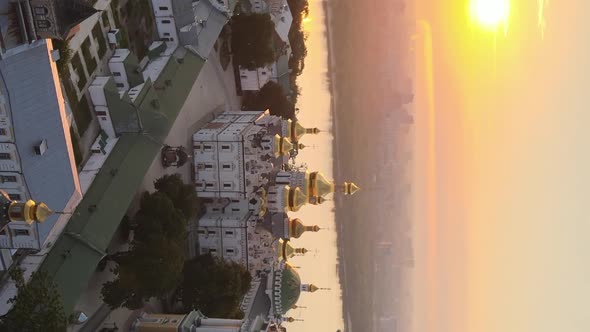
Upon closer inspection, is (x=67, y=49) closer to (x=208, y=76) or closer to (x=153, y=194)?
(x=153, y=194)

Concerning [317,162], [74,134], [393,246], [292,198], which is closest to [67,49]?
[74,134]

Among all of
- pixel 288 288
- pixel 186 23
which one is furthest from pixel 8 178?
pixel 288 288

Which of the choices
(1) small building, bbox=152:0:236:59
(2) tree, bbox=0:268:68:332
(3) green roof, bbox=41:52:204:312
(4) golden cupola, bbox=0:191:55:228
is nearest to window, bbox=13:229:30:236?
(2) tree, bbox=0:268:68:332

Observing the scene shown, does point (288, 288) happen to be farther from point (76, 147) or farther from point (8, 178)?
point (8, 178)

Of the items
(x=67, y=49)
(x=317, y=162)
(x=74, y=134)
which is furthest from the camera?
(x=317, y=162)

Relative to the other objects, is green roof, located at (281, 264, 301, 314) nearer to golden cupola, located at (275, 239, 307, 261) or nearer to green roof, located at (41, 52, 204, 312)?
golden cupola, located at (275, 239, 307, 261)

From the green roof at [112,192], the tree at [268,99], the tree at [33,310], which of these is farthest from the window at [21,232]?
the tree at [268,99]

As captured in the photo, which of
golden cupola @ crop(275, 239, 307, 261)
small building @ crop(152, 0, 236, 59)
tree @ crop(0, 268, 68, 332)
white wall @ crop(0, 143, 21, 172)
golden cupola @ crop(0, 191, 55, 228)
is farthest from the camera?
golden cupola @ crop(275, 239, 307, 261)
